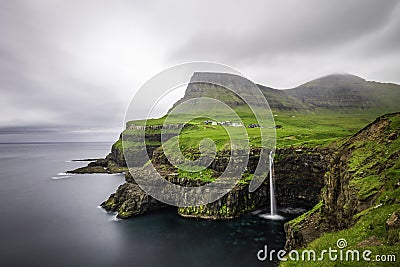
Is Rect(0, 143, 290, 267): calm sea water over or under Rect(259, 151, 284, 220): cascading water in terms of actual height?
under

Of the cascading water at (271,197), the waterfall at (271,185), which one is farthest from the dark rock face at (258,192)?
the cascading water at (271,197)

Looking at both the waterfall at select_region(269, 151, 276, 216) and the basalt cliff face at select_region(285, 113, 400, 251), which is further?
the waterfall at select_region(269, 151, 276, 216)

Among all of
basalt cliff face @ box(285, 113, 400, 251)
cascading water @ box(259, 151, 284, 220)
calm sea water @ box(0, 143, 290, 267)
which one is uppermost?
basalt cliff face @ box(285, 113, 400, 251)

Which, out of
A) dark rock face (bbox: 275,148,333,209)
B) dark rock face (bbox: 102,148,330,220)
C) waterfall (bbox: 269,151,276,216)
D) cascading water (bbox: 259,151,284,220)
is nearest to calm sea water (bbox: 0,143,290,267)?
cascading water (bbox: 259,151,284,220)

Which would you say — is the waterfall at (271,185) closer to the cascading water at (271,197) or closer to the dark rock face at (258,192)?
the cascading water at (271,197)

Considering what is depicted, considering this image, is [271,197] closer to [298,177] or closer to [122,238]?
[298,177]

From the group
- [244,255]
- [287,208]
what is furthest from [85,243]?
[287,208]

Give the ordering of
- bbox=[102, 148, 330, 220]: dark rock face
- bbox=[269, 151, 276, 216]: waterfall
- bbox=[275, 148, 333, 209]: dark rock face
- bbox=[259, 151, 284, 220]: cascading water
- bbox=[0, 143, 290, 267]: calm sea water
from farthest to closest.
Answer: bbox=[275, 148, 333, 209]: dark rock face → bbox=[269, 151, 276, 216]: waterfall → bbox=[102, 148, 330, 220]: dark rock face → bbox=[259, 151, 284, 220]: cascading water → bbox=[0, 143, 290, 267]: calm sea water

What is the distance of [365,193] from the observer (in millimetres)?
20391

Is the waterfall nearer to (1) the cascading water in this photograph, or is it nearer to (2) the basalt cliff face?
(1) the cascading water

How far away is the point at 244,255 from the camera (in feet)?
138

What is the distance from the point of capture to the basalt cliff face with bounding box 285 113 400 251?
1516cm

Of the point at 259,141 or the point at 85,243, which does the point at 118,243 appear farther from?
the point at 259,141

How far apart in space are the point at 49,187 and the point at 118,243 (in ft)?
257
